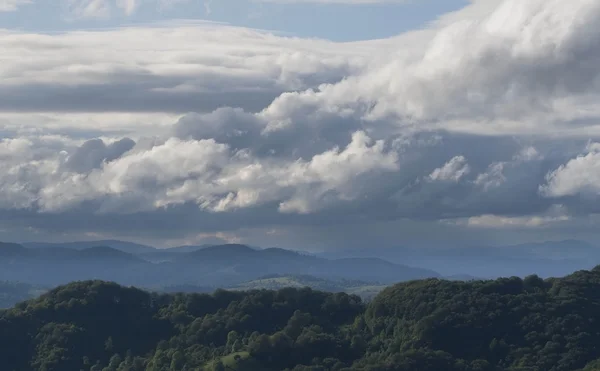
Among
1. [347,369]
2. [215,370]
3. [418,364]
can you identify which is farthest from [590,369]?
[215,370]

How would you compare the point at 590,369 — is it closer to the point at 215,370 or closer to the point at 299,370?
the point at 299,370

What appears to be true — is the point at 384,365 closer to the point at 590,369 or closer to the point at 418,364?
the point at 418,364

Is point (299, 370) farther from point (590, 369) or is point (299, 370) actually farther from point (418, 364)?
point (590, 369)

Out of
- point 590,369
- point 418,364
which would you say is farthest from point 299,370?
point 590,369

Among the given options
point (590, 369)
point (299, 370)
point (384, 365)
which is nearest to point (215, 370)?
point (299, 370)

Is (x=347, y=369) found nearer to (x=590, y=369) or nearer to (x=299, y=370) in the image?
(x=299, y=370)

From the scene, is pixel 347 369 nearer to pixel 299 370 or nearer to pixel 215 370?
pixel 299 370

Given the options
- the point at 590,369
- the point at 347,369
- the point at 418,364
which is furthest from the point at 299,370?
the point at 590,369

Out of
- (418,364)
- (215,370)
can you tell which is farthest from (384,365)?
(215,370)
